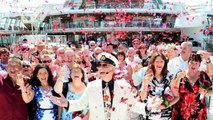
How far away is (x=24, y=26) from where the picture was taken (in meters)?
50.2

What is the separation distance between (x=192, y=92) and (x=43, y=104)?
1884 millimetres

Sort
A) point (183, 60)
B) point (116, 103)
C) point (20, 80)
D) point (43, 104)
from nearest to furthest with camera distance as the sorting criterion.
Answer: point (116, 103) → point (20, 80) → point (43, 104) → point (183, 60)

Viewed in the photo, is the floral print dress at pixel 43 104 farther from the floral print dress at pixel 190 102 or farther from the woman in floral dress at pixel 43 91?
the floral print dress at pixel 190 102

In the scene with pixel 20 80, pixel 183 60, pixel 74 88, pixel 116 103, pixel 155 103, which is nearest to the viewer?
pixel 116 103

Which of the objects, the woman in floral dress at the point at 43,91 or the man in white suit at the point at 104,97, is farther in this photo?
the woman in floral dress at the point at 43,91

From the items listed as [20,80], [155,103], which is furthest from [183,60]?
[20,80]

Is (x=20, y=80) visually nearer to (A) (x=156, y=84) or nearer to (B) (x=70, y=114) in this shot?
(B) (x=70, y=114)

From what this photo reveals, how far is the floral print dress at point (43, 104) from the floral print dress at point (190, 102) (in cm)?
157

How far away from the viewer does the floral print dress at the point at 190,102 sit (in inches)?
162

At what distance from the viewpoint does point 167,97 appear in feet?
13.2

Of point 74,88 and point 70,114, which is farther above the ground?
point 74,88

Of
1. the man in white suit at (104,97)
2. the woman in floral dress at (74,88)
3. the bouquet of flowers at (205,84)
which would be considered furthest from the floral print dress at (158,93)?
the woman in floral dress at (74,88)

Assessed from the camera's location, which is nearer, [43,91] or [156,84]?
[156,84]

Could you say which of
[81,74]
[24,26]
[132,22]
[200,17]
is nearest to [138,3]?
[132,22]
